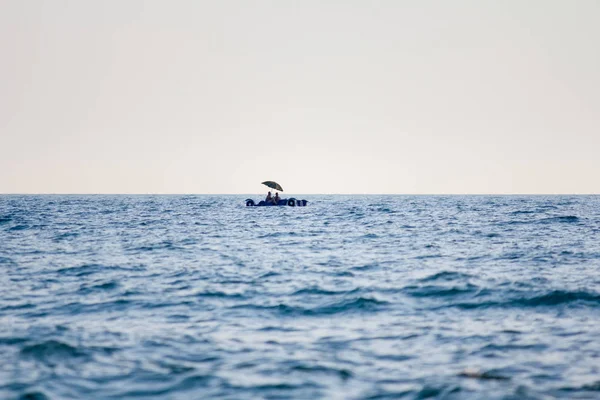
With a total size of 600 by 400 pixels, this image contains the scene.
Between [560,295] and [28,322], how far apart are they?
1327 centimetres

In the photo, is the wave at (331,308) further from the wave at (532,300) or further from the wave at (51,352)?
the wave at (51,352)

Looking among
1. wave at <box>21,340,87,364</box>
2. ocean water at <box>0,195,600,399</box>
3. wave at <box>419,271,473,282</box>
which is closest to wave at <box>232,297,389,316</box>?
ocean water at <box>0,195,600,399</box>

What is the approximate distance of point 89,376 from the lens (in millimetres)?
8703

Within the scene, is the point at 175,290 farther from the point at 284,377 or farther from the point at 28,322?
the point at 284,377

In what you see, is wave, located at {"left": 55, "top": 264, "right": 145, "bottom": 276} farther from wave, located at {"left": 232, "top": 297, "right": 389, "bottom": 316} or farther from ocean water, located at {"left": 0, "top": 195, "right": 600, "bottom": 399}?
wave, located at {"left": 232, "top": 297, "right": 389, "bottom": 316}

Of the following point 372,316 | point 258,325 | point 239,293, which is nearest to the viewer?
point 258,325

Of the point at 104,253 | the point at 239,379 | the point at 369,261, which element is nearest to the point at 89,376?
the point at 239,379

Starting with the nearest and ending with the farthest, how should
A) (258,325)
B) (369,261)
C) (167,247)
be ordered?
(258,325), (369,261), (167,247)

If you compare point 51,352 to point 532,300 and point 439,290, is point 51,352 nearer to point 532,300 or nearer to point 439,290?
point 439,290

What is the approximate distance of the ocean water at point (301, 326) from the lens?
832cm

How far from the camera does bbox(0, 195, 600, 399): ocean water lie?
8.32m

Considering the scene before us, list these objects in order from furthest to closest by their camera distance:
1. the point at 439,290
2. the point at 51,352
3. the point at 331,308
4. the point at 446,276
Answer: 1. the point at 446,276
2. the point at 439,290
3. the point at 331,308
4. the point at 51,352

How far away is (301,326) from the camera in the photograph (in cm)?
1195

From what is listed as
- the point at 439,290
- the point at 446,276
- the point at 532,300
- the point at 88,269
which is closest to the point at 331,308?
the point at 439,290
